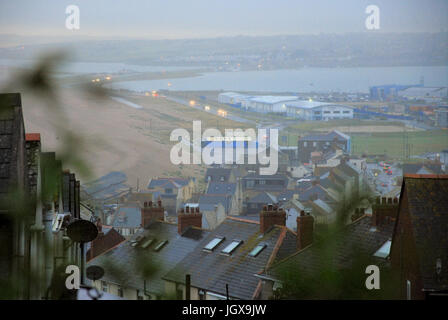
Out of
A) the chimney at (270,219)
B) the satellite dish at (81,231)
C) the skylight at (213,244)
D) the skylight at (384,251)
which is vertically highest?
the satellite dish at (81,231)

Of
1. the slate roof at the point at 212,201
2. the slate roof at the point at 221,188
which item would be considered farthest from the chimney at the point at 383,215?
the slate roof at the point at 221,188

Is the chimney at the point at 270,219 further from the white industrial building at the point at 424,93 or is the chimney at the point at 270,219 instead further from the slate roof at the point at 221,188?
the white industrial building at the point at 424,93

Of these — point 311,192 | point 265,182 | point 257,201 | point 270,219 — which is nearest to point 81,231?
point 270,219

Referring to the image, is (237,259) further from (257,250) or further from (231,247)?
(231,247)

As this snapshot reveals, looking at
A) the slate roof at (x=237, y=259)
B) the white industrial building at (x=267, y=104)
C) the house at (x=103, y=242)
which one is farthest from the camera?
the white industrial building at (x=267, y=104)

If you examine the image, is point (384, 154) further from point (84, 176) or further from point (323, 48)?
point (84, 176)

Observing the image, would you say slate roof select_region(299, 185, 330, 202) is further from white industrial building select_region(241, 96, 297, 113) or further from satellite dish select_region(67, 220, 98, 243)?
satellite dish select_region(67, 220, 98, 243)
